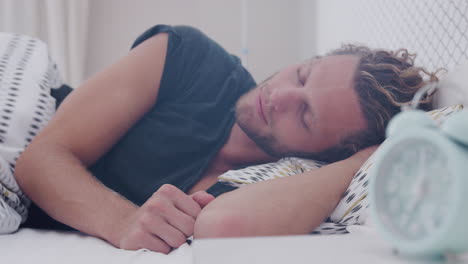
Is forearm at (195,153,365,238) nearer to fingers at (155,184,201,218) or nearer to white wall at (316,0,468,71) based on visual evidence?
fingers at (155,184,201,218)

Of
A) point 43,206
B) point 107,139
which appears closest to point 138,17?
point 107,139

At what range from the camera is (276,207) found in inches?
26.7

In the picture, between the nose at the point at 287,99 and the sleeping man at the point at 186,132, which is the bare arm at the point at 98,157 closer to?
the sleeping man at the point at 186,132

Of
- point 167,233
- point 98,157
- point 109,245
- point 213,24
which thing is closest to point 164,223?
point 167,233

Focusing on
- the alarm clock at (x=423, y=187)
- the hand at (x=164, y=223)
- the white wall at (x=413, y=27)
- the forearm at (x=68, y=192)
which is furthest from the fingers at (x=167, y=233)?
the white wall at (x=413, y=27)

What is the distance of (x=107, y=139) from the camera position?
3.56 feet

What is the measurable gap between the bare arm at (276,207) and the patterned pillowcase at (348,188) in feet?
0.06

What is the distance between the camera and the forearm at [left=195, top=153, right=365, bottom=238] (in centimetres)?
61

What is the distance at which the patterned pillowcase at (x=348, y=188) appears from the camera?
0.72 meters

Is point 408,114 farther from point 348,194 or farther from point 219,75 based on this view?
point 219,75

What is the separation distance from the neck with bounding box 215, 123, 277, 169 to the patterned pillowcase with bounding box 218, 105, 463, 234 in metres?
0.25

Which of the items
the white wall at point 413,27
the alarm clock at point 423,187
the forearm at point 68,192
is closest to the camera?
the alarm clock at point 423,187

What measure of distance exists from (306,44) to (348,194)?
176 cm

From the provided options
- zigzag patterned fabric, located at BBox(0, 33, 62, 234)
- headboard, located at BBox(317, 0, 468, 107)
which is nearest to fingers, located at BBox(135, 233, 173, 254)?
zigzag patterned fabric, located at BBox(0, 33, 62, 234)
